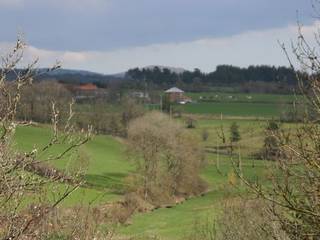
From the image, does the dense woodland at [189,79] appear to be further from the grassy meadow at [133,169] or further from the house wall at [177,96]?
the grassy meadow at [133,169]

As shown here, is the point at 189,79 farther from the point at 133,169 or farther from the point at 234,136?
the point at 234,136

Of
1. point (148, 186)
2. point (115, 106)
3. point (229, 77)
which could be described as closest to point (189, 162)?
point (148, 186)

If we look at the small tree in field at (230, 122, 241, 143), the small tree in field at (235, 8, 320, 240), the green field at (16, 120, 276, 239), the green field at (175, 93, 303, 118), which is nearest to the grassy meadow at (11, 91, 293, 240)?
the green field at (16, 120, 276, 239)

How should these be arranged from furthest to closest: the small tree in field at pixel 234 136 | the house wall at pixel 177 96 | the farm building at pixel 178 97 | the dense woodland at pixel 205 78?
the dense woodland at pixel 205 78 < the house wall at pixel 177 96 < the farm building at pixel 178 97 < the small tree in field at pixel 234 136

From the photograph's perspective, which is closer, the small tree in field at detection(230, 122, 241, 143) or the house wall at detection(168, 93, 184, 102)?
the small tree in field at detection(230, 122, 241, 143)

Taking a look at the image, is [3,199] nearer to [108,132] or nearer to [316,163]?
[316,163]

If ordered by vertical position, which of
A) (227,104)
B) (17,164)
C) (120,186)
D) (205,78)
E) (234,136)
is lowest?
(120,186)

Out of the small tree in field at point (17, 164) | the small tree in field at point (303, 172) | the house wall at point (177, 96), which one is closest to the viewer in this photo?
the small tree in field at point (17, 164)

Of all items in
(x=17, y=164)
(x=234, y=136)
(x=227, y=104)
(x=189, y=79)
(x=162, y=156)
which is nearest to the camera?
(x=17, y=164)

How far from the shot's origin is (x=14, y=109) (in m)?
5.18

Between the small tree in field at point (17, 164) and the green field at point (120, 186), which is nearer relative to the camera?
the small tree in field at point (17, 164)

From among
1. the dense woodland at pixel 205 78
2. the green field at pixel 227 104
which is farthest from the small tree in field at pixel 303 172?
the dense woodland at pixel 205 78

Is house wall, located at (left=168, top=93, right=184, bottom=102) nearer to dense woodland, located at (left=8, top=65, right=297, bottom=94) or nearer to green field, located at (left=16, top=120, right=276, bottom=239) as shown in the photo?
dense woodland, located at (left=8, top=65, right=297, bottom=94)

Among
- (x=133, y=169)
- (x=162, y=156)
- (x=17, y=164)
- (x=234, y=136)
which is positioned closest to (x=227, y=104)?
(x=133, y=169)
